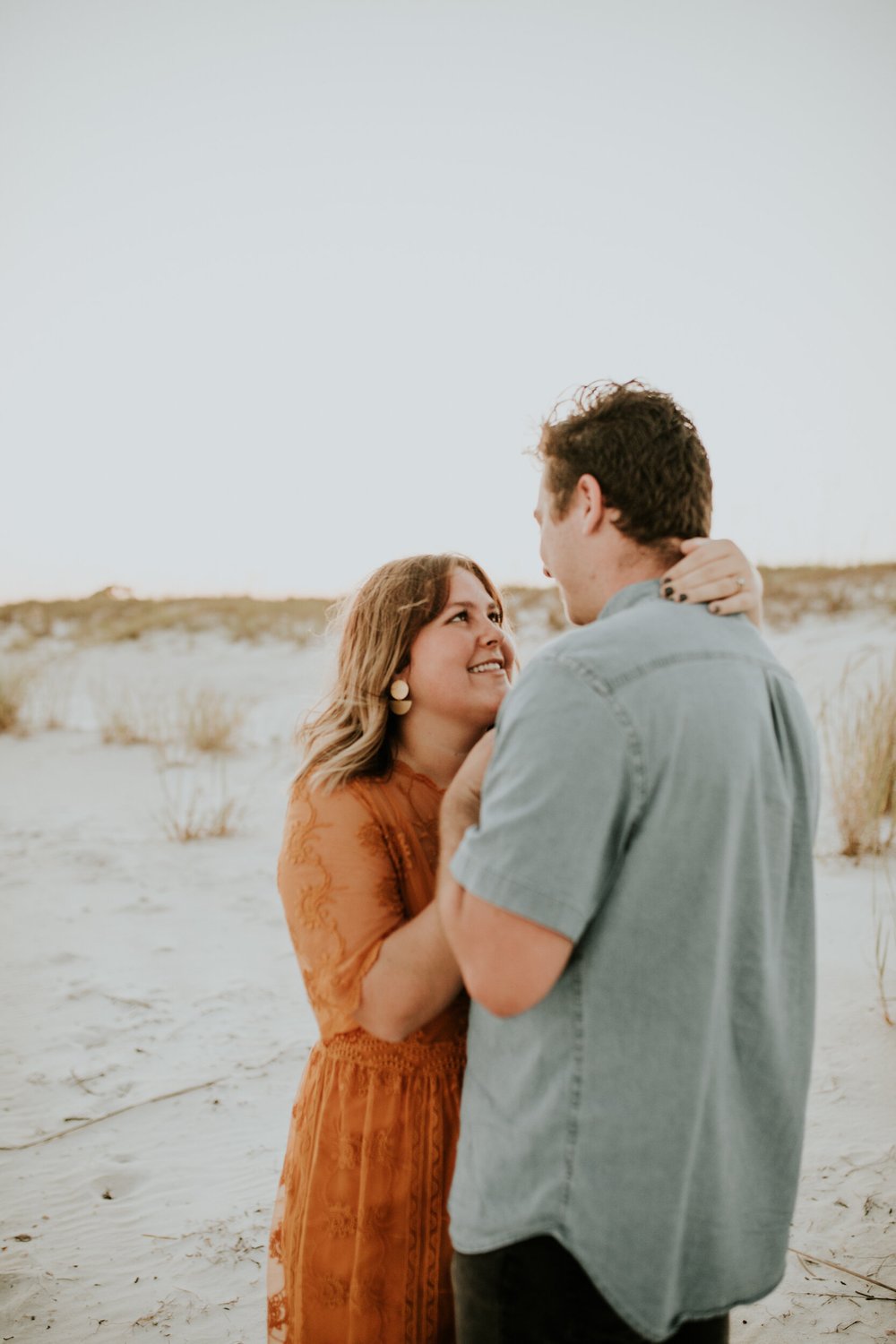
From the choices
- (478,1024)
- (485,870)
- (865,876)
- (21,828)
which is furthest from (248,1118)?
(21,828)

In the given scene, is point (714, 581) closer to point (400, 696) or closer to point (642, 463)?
point (642, 463)

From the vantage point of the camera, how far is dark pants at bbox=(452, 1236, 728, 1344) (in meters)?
1.30

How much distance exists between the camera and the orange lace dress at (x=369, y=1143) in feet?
6.07

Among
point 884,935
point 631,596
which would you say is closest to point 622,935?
point 631,596

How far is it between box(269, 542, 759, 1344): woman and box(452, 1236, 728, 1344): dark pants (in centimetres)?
41

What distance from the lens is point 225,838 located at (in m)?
8.34

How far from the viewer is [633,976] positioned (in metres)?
1.25

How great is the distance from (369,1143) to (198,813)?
741 centimetres

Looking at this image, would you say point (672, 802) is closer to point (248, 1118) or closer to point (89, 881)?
point (248, 1118)

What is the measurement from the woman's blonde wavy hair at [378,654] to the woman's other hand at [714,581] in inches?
31.1

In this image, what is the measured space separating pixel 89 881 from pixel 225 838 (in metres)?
1.39

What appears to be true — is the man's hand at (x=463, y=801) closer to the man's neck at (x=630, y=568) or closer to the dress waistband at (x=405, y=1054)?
the man's neck at (x=630, y=568)

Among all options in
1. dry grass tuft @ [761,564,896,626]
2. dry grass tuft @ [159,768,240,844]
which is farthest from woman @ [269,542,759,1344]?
dry grass tuft @ [761,564,896,626]

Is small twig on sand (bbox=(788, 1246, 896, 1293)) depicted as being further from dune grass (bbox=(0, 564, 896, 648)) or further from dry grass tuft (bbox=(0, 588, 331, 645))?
dry grass tuft (bbox=(0, 588, 331, 645))
